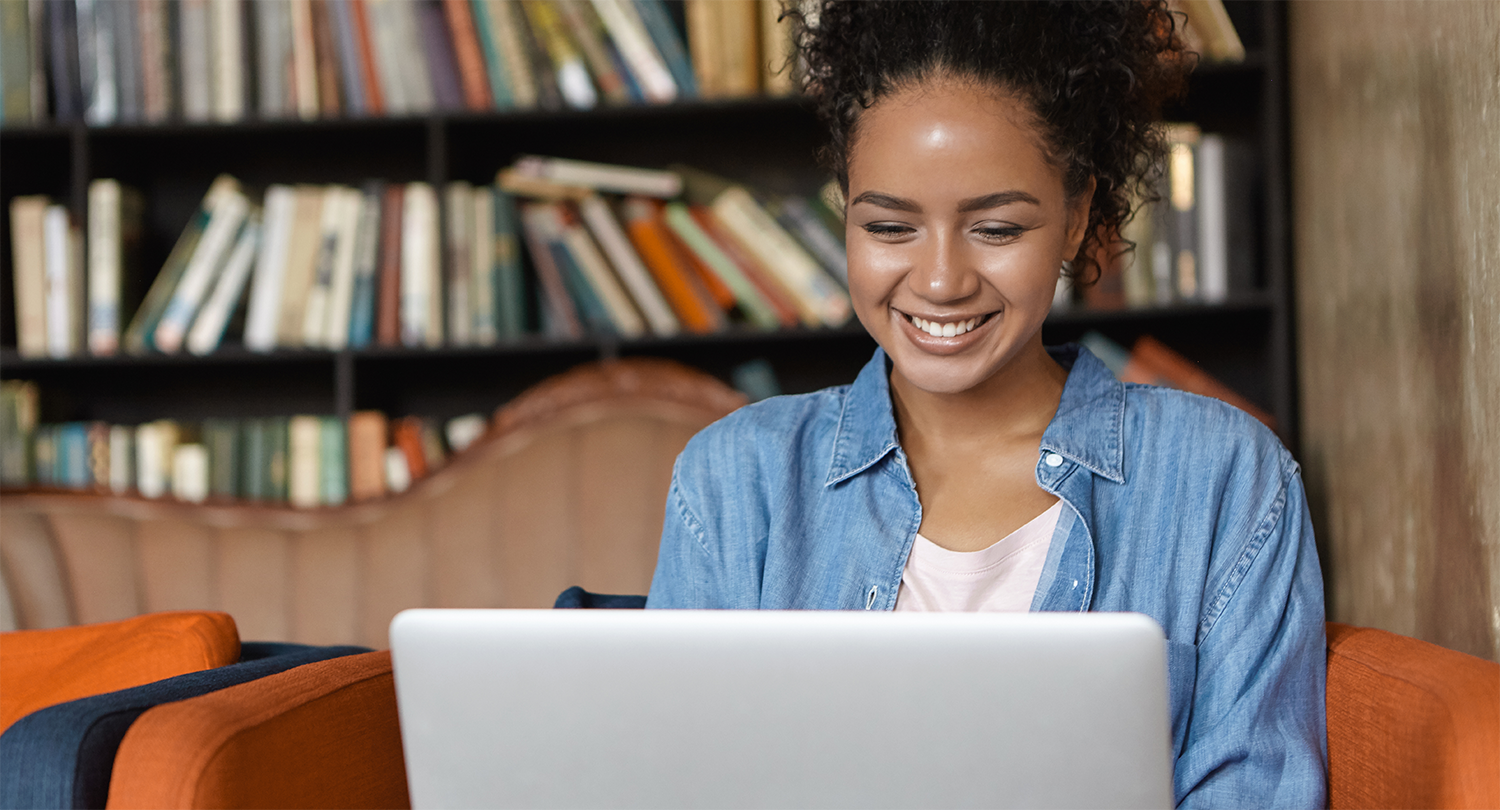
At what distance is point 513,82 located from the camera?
2037 millimetres

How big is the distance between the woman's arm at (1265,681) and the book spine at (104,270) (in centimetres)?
195

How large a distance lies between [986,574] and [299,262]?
60.2 inches

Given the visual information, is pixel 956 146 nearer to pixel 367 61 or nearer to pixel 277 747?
pixel 277 747

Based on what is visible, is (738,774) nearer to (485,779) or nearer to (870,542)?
(485,779)

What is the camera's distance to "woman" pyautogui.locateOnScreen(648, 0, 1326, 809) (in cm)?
90

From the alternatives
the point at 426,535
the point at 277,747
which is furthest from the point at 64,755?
the point at 426,535

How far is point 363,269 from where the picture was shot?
203cm

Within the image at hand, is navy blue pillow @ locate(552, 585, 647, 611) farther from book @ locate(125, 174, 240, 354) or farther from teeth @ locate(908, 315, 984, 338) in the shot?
book @ locate(125, 174, 240, 354)

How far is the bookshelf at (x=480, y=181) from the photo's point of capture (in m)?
1.99

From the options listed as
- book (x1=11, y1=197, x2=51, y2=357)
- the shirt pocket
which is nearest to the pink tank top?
the shirt pocket

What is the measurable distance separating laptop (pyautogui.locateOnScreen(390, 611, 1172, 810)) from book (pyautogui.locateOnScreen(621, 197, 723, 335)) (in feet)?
4.86

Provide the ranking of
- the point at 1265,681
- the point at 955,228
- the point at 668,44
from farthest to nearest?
1. the point at 668,44
2. the point at 955,228
3. the point at 1265,681

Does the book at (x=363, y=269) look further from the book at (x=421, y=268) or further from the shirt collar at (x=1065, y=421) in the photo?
the shirt collar at (x=1065, y=421)

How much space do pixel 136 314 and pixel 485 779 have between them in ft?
6.24
